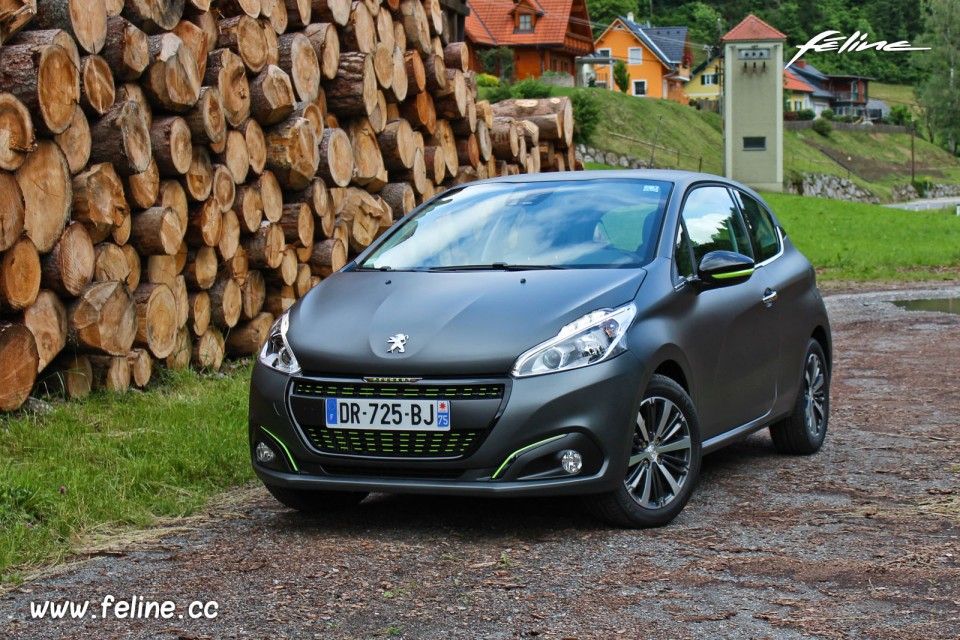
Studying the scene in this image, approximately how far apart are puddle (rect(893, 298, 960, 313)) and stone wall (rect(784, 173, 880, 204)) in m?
52.0

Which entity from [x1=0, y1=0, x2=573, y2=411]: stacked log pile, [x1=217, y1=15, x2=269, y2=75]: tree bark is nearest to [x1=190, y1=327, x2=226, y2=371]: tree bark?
[x1=0, y1=0, x2=573, y2=411]: stacked log pile

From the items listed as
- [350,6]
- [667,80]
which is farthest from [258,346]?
[667,80]

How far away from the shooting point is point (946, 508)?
5.48m

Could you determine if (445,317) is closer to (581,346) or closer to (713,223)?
(581,346)

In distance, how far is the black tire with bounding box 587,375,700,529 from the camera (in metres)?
4.96

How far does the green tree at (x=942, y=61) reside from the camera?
92812 mm

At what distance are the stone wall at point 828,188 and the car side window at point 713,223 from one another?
→ 62360 millimetres

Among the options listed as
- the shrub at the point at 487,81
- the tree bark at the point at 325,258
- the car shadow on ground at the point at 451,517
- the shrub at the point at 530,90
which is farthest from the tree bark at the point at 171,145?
the shrub at the point at 487,81

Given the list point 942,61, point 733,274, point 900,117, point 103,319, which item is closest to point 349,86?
point 103,319

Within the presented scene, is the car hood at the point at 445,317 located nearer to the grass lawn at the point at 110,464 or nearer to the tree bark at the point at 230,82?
the grass lawn at the point at 110,464

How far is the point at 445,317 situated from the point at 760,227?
2.67 meters

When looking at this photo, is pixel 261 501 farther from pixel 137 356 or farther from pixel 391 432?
pixel 137 356

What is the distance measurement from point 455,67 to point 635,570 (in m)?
9.76

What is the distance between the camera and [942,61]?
93.2m
